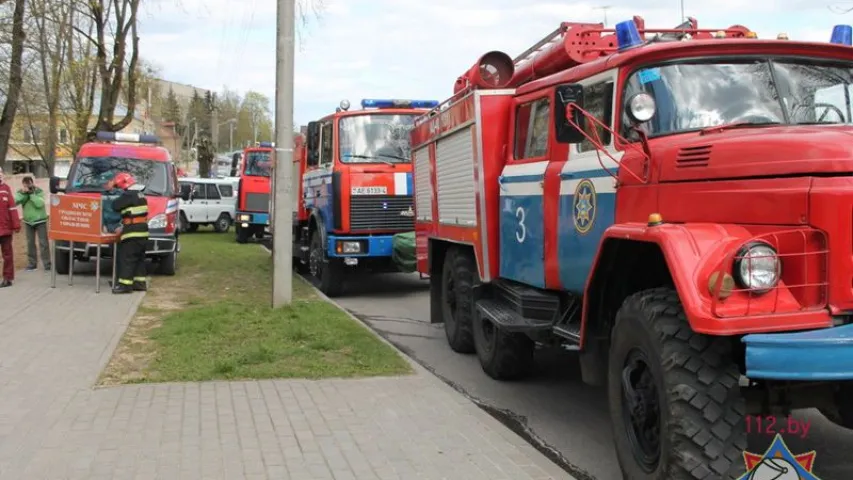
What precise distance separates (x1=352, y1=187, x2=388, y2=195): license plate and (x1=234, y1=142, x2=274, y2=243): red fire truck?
11723 mm

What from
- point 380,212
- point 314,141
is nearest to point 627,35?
point 380,212

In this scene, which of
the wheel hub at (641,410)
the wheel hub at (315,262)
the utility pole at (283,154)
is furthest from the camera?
the wheel hub at (315,262)

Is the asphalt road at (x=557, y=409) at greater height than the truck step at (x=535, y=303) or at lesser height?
lesser

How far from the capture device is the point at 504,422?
19.6 feet

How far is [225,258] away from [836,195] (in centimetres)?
1605

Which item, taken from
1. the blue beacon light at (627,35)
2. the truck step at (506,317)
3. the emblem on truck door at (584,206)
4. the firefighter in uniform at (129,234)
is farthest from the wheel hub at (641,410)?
the firefighter in uniform at (129,234)

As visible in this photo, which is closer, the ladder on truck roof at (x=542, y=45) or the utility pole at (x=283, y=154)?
the ladder on truck roof at (x=542, y=45)

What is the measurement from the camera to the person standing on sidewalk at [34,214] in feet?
47.1

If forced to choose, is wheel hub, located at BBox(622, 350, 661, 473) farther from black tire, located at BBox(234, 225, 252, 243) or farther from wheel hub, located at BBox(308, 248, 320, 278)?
black tire, located at BBox(234, 225, 252, 243)

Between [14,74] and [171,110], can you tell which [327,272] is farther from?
[171,110]

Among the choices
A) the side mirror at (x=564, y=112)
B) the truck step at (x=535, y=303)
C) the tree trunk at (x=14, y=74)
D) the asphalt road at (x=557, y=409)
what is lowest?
the asphalt road at (x=557, y=409)

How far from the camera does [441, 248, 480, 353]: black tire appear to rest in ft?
25.0

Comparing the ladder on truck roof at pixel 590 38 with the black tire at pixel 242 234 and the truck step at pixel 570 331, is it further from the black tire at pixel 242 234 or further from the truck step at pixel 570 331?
the black tire at pixel 242 234

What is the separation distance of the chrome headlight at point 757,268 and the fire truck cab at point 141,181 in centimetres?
1189
